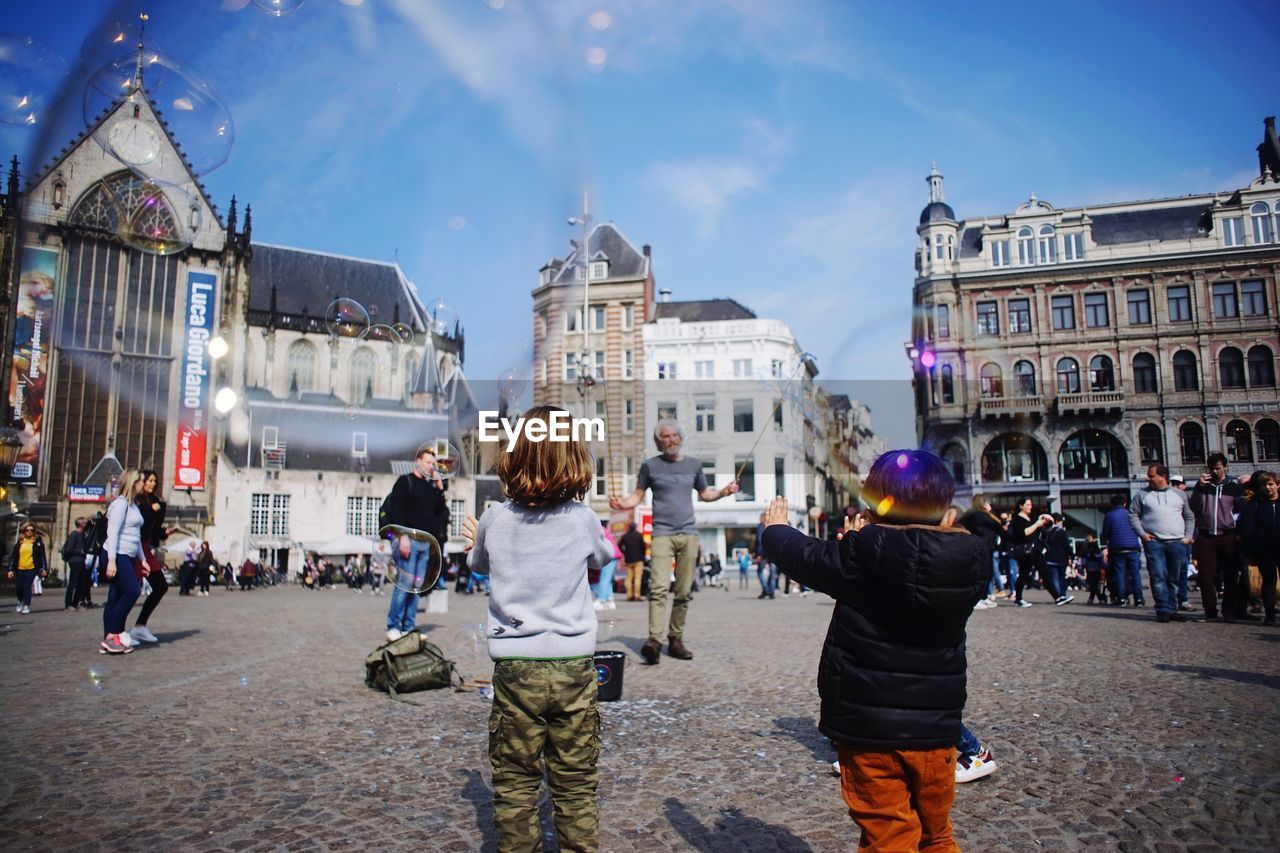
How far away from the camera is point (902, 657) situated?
2598 millimetres

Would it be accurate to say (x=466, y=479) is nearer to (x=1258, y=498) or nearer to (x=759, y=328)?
(x=759, y=328)

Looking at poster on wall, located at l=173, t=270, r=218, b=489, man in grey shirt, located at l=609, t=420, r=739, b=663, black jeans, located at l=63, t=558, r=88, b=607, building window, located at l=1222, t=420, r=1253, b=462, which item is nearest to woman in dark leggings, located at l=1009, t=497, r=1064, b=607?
man in grey shirt, located at l=609, t=420, r=739, b=663

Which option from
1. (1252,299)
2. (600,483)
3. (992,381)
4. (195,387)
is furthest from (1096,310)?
(195,387)

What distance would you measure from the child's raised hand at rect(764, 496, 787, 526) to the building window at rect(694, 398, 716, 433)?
48.9m

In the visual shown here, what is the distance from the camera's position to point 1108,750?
4.29 meters

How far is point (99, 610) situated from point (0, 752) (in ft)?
46.9

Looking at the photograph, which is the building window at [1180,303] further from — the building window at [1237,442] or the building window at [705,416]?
the building window at [705,416]

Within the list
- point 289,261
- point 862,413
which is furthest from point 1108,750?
point 289,261

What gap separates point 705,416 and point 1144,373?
23.5 m

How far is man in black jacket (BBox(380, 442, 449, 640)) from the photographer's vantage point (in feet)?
27.1

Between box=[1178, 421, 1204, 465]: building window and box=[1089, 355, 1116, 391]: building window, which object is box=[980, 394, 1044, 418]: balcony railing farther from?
box=[1178, 421, 1204, 465]: building window

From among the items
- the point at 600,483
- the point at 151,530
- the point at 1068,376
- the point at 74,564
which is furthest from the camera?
the point at 600,483

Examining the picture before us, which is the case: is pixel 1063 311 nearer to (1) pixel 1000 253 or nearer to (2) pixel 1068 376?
(2) pixel 1068 376

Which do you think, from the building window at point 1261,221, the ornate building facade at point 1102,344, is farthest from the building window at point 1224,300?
the building window at point 1261,221
